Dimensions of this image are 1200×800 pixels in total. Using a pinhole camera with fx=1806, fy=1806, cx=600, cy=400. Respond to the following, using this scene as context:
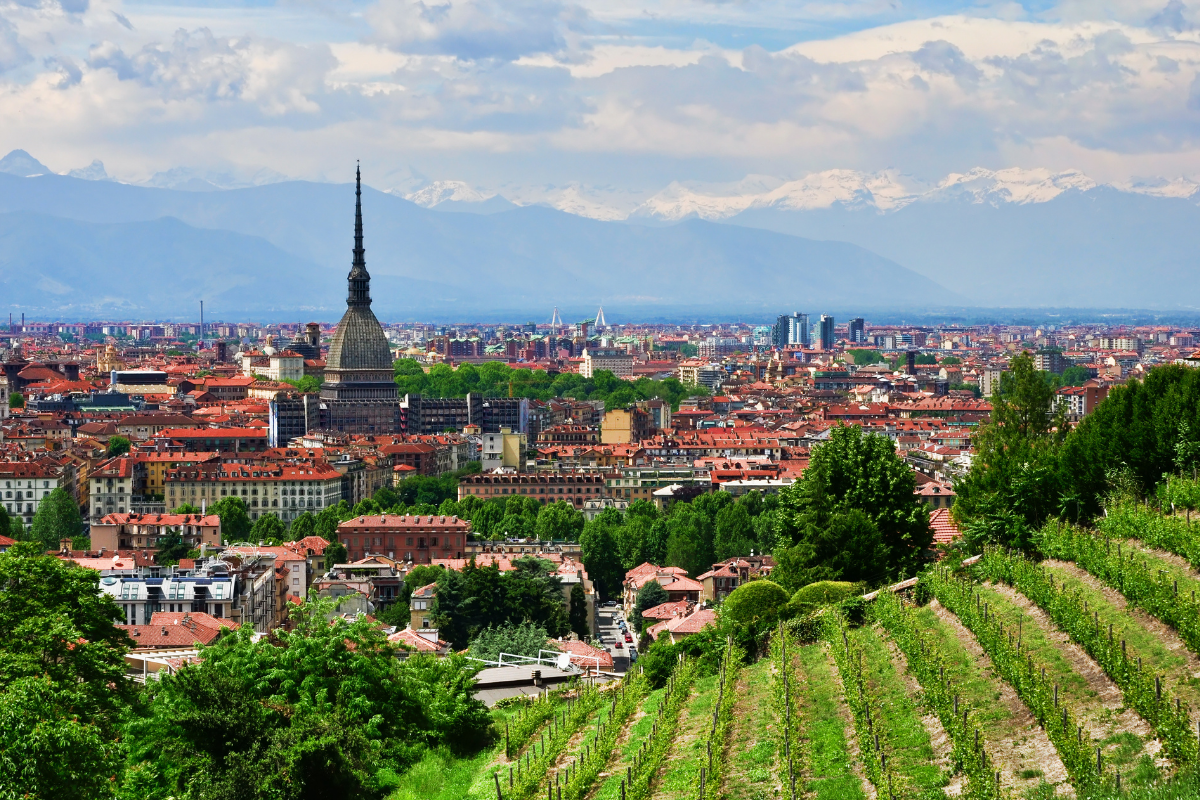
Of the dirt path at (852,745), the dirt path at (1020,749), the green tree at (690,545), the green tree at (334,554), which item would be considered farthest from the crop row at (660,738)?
the green tree at (690,545)

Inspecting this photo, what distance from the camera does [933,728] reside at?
1681 centimetres

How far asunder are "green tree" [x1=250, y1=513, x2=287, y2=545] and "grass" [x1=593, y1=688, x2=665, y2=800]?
1617 inches

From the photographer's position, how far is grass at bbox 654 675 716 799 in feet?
53.4

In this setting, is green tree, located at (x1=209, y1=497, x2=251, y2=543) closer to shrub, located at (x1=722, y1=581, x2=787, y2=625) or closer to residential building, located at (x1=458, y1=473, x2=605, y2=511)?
residential building, located at (x1=458, y1=473, x2=605, y2=511)

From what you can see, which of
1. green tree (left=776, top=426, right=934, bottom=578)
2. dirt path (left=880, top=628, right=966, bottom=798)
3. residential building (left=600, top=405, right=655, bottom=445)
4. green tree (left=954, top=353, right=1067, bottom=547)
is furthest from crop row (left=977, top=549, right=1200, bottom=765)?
residential building (left=600, top=405, right=655, bottom=445)

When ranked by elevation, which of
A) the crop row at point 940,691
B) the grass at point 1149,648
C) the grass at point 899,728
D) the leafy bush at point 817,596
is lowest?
the leafy bush at point 817,596

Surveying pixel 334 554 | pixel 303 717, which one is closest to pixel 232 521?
pixel 334 554

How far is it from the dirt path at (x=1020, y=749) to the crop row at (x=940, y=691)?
0.83ft

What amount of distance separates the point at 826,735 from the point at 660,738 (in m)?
1.67

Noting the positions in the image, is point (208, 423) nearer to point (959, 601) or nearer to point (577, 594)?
point (577, 594)

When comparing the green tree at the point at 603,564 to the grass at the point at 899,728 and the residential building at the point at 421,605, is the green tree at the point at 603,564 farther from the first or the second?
the grass at the point at 899,728

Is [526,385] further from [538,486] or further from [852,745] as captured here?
[852,745]

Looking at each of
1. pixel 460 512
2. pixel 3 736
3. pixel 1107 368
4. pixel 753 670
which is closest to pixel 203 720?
pixel 3 736

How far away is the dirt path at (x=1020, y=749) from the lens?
14.6 m
